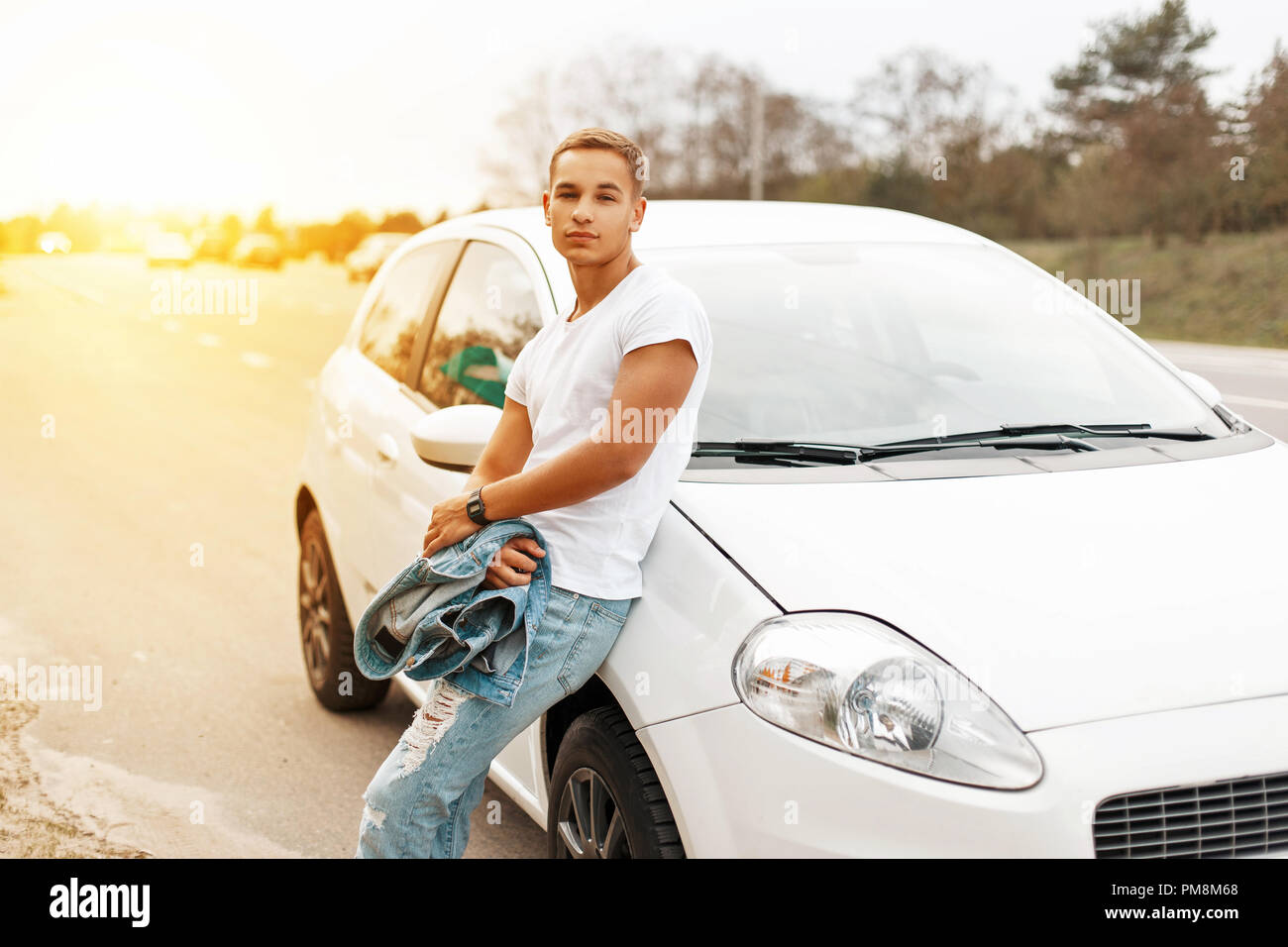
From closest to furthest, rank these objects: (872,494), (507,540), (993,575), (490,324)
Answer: (993,575)
(507,540)
(872,494)
(490,324)

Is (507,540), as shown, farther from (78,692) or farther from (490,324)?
(78,692)

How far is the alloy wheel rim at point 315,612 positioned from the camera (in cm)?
469

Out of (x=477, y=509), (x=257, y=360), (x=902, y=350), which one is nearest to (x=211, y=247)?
(x=257, y=360)

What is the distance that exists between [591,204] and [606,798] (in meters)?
1.16

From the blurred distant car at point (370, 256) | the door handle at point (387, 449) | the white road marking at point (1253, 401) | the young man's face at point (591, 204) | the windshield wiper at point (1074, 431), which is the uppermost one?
the blurred distant car at point (370, 256)

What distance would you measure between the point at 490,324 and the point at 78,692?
2512 mm

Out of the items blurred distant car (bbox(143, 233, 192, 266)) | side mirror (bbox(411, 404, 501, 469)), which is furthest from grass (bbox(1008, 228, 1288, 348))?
blurred distant car (bbox(143, 233, 192, 266))

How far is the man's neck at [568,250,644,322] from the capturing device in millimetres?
2525

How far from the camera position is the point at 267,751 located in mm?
4410

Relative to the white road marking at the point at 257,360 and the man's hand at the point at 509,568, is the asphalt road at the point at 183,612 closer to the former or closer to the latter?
the white road marking at the point at 257,360

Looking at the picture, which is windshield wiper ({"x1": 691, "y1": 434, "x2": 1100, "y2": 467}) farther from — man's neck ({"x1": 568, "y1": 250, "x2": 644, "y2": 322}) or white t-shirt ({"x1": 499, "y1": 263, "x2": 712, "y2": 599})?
man's neck ({"x1": 568, "y1": 250, "x2": 644, "y2": 322})

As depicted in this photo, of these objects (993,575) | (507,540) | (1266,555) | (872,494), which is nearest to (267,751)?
(507,540)

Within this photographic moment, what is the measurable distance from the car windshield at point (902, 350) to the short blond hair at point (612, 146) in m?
0.63

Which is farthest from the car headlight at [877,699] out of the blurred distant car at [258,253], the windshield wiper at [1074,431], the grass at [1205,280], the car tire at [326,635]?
the blurred distant car at [258,253]
